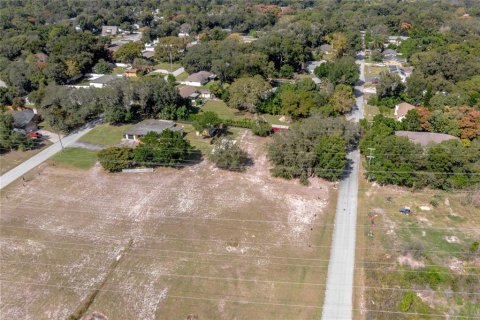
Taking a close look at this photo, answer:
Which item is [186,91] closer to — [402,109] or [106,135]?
[106,135]

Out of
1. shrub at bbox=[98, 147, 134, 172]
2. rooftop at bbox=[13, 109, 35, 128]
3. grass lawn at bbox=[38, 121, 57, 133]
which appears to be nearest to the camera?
shrub at bbox=[98, 147, 134, 172]

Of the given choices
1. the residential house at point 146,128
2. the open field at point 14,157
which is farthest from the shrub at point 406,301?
the open field at point 14,157

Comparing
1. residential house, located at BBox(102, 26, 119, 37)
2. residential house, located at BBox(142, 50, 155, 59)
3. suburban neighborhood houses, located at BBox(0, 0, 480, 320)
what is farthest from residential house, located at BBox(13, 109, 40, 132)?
residential house, located at BBox(102, 26, 119, 37)

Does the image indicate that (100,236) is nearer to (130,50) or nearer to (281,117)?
(281,117)

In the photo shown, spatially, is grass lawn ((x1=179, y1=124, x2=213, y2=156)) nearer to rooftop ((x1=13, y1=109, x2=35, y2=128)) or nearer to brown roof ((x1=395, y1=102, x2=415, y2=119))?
rooftop ((x1=13, y1=109, x2=35, y2=128))

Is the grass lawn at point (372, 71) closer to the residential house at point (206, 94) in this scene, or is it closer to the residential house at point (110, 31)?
the residential house at point (206, 94)

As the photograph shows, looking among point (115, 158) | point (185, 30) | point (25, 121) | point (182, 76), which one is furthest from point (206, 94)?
point (185, 30)
